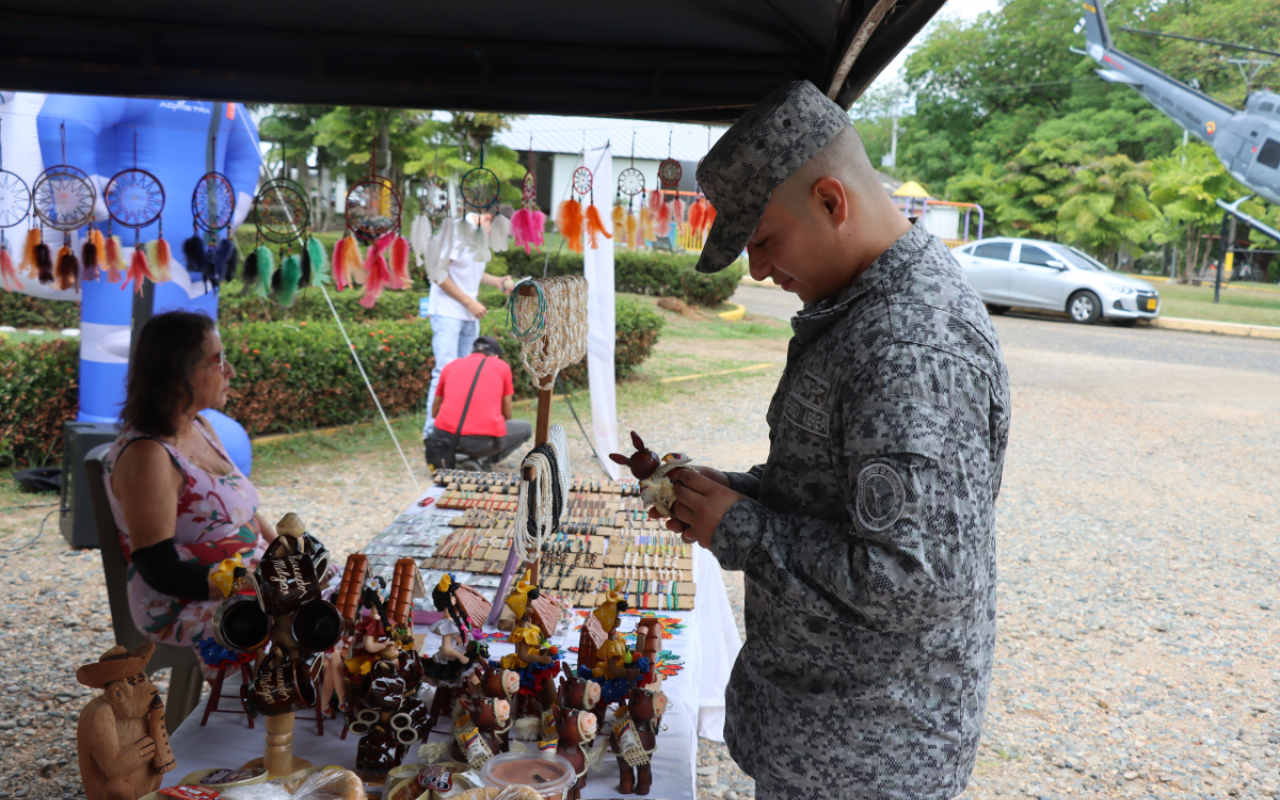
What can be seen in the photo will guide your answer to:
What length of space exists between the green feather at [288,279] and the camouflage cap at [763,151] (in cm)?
239

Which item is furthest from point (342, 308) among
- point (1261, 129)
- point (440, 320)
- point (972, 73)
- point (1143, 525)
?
point (972, 73)

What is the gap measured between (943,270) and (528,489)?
1.02m

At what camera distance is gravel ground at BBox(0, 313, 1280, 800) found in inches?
117

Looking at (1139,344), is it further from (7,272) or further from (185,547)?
(185,547)

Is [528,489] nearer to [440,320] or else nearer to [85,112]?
[85,112]

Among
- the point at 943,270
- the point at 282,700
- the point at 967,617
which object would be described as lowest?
the point at 282,700

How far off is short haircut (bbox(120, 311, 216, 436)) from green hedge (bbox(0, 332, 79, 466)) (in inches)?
146

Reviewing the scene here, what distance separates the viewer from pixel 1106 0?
1145 inches

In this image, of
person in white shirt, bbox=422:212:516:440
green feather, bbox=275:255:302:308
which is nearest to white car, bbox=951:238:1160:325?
person in white shirt, bbox=422:212:516:440

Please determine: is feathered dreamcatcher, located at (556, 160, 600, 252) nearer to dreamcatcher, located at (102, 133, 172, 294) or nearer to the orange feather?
the orange feather

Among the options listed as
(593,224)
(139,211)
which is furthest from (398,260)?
(139,211)

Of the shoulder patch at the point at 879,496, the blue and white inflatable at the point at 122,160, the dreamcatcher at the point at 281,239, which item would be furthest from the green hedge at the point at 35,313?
the shoulder patch at the point at 879,496

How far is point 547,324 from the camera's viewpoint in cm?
216

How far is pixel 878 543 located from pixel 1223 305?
22445 mm
